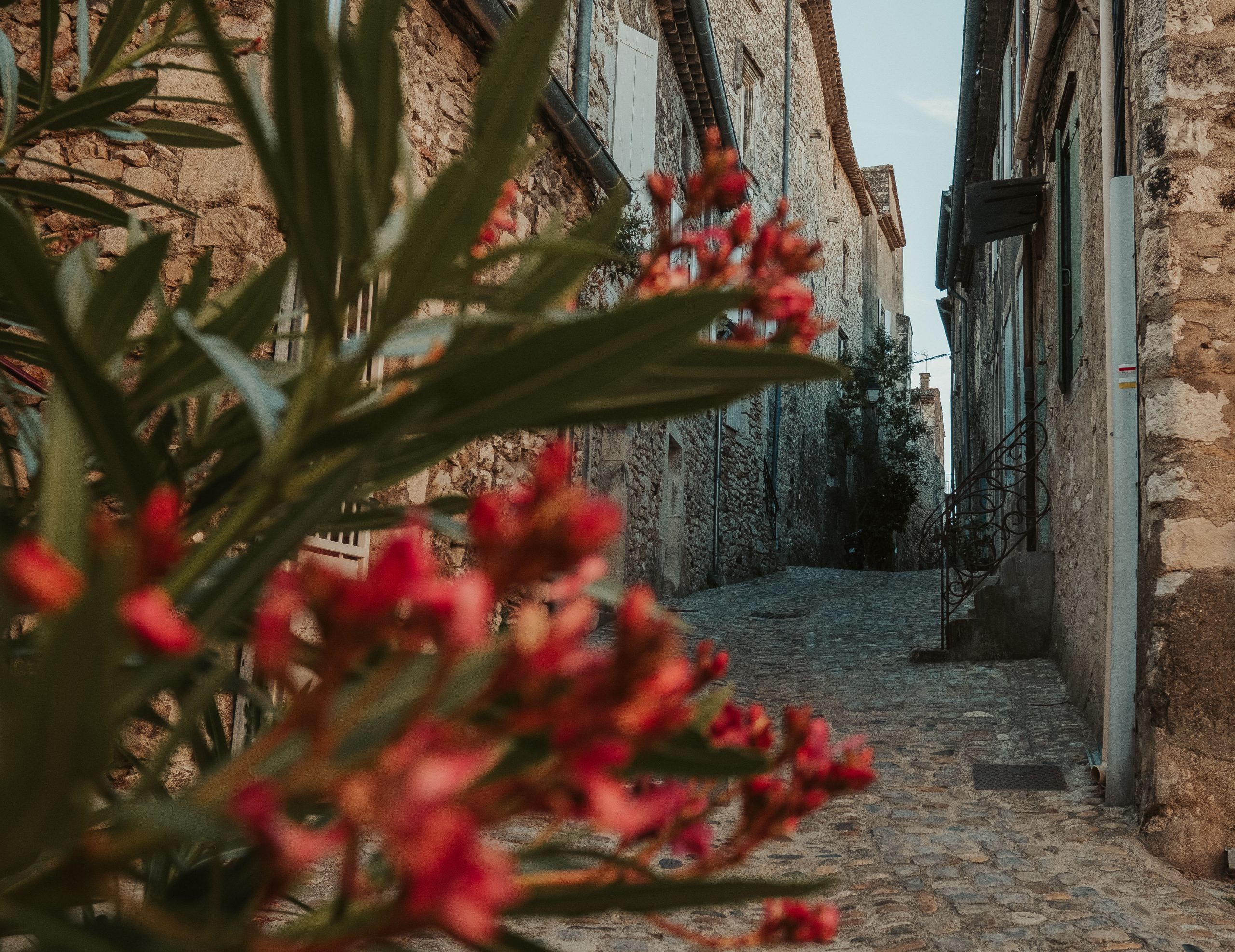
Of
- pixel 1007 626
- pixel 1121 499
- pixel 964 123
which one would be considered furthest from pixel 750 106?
pixel 1121 499

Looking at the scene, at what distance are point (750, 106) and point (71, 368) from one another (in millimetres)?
14175

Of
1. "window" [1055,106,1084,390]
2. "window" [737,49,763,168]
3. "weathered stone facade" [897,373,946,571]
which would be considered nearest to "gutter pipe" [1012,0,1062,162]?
"window" [1055,106,1084,390]

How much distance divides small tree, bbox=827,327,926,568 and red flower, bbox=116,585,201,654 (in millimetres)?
17517

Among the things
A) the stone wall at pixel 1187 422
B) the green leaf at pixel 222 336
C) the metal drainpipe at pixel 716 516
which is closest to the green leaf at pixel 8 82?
the green leaf at pixel 222 336

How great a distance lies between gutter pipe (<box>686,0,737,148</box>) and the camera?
997 cm

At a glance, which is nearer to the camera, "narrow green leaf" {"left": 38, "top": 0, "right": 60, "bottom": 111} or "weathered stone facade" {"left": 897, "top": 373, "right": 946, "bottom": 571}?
"narrow green leaf" {"left": 38, "top": 0, "right": 60, "bottom": 111}

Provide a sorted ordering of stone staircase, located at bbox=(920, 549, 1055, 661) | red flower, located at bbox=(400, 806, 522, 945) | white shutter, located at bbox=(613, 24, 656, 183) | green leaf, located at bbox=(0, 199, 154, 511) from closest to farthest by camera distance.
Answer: red flower, located at bbox=(400, 806, 522, 945) → green leaf, located at bbox=(0, 199, 154, 511) → stone staircase, located at bbox=(920, 549, 1055, 661) → white shutter, located at bbox=(613, 24, 656, 183)

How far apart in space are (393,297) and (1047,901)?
3108 mm

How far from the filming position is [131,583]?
39 cm

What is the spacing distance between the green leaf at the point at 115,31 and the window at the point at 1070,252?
5.17 m

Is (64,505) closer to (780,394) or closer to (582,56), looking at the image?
(582,56)

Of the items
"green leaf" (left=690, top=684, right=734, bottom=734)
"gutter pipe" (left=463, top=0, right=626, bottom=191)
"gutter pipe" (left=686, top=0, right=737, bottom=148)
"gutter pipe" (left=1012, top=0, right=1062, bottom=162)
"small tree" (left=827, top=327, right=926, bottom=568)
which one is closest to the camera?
"green leaf" (left=690, top=684, right=734, bottom=734)

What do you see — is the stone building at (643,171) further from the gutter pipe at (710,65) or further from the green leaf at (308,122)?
the green leaf at (308,122)

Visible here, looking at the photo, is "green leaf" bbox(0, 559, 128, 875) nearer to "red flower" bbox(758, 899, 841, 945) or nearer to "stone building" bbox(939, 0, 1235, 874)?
"red flower" bbox(758, 899, 841, 945)
